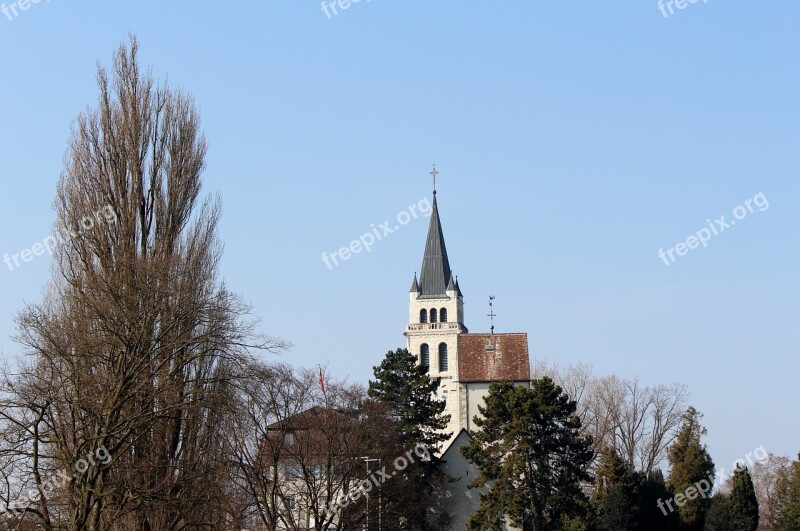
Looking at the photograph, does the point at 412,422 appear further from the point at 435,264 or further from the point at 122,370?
the point at 435,264

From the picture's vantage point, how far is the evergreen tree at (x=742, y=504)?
59875 millimetres

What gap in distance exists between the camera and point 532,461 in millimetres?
56031

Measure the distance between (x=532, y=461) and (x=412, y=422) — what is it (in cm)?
719

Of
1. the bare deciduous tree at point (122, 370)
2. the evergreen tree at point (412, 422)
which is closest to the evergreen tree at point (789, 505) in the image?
the evergreen tree at point (412, 422)

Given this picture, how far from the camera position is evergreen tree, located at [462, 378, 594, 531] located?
54781mm

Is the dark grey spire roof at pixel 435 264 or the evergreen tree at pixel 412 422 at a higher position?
the dark grey spire roof at pixel 435 264

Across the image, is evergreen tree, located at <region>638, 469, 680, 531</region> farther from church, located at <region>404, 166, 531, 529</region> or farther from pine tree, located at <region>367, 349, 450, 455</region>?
pine tree, located at <region>367, 349, 450, 455</region>

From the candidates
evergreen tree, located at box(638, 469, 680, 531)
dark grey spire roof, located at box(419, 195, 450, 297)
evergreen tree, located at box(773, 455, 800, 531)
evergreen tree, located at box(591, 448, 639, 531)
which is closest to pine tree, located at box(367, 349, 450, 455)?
evergreen tree, located at box(591, 448, 639, 531)

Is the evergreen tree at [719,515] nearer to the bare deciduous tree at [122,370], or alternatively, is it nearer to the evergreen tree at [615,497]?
the evergreen tree at [615,497]

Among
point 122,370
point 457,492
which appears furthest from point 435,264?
point 122,370

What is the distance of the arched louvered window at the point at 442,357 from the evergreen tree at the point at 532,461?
45376 mm

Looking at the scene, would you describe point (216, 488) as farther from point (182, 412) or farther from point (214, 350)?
point (214, 350)

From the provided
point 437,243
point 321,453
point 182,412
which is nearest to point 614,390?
point 437,243
